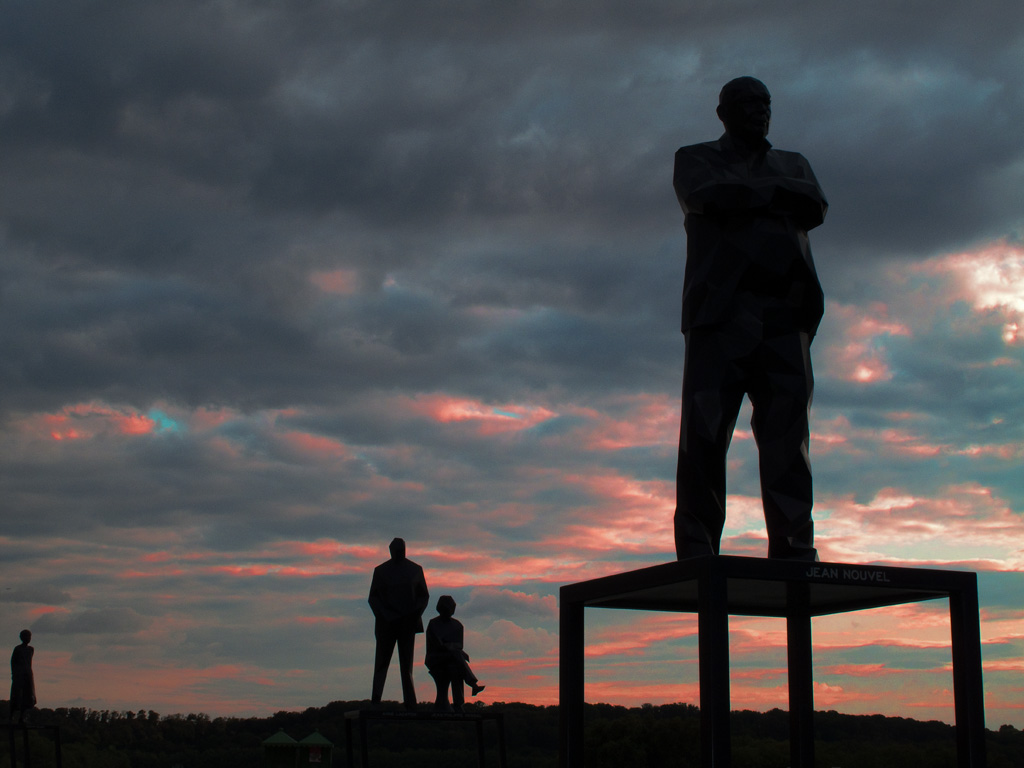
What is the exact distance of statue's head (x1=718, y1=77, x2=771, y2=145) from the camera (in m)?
7.96

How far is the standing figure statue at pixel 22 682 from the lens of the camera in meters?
25.2

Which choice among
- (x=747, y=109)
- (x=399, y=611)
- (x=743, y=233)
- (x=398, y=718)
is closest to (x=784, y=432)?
(x=743, y=233)

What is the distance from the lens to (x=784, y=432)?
7727mm

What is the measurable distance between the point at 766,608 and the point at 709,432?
1541 millimetres

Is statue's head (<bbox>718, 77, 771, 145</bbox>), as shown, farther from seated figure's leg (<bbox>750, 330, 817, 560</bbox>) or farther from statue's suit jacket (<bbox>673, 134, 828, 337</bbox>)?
seated figure's leg (<bbox>750, 330, 817, 560</bbox>)

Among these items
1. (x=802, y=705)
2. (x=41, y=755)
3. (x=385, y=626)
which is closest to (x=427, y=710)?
(x=385, y=626)

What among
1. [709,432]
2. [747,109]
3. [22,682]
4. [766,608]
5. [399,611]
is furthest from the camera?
[22,682]

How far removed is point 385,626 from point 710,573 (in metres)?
13.8

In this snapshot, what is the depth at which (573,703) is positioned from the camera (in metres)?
7.78

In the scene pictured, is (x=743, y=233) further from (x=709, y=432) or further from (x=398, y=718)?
(x=398, y=718)

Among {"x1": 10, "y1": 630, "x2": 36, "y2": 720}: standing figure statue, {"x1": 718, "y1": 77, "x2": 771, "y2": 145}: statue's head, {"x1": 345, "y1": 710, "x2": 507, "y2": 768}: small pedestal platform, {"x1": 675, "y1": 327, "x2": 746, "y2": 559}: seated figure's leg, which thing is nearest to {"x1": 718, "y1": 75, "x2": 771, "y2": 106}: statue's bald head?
{"x1": 718, "y1": 77, "x2": 771, "y2": 145}: statue's head

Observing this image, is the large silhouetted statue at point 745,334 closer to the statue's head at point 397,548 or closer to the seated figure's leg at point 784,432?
the seated figure's leg at point 784,432

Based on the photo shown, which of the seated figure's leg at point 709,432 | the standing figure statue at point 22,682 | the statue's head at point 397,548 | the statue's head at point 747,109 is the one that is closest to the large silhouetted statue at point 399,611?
the statue's head at point 397,548

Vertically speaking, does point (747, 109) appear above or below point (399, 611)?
above
